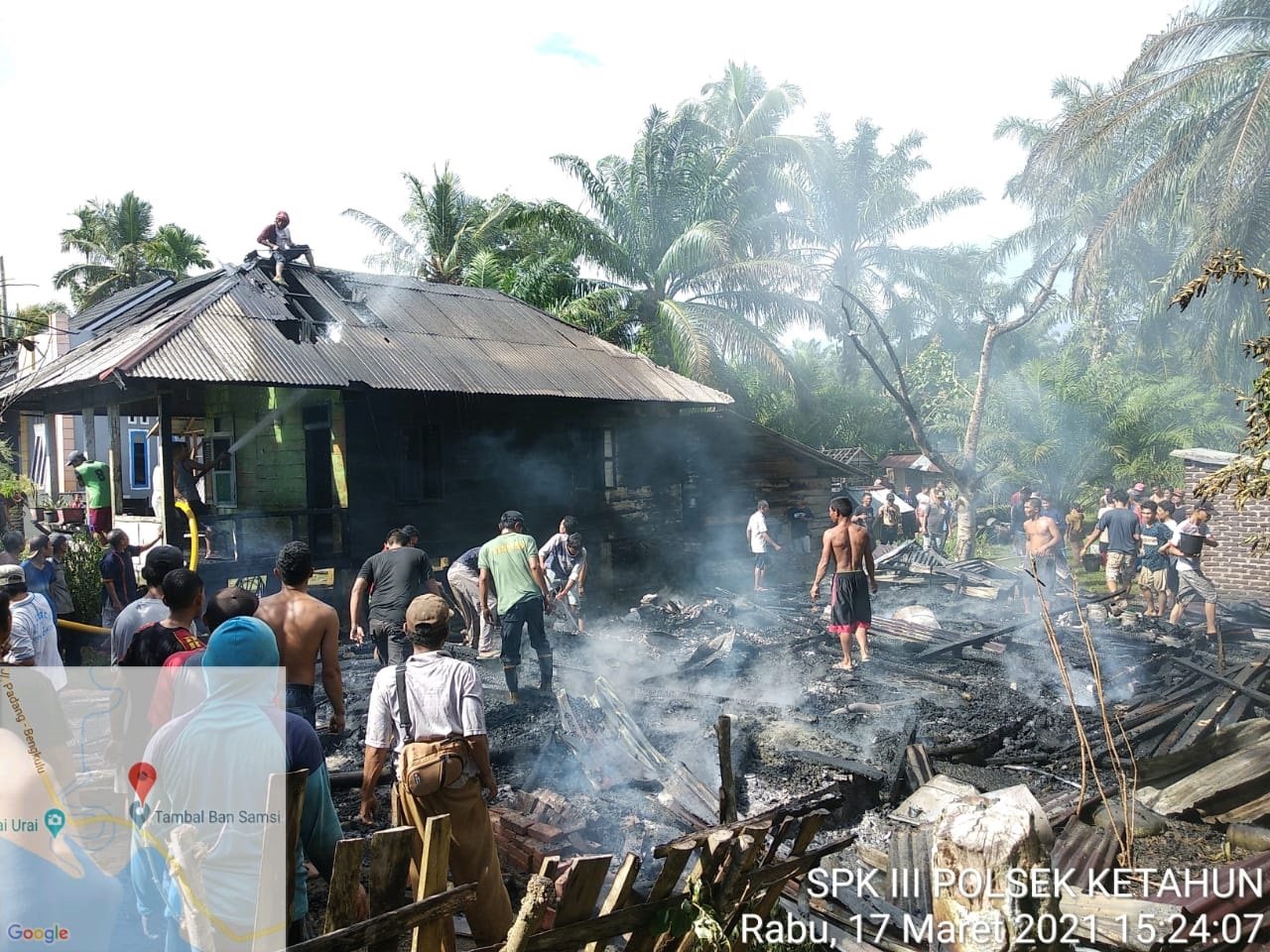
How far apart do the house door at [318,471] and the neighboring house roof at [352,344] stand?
127cm

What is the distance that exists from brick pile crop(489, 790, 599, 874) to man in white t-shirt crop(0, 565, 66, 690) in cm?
277

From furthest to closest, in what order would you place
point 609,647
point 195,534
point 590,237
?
point 590,237 → point 609,647 → point 195,534

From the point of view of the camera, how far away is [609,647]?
1128 centimetres

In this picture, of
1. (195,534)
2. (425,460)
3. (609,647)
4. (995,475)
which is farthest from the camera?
(995,475)

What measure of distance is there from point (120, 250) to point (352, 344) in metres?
27.1

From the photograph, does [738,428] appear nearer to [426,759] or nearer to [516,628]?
[516,628]

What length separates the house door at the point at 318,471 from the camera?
40.9 feet

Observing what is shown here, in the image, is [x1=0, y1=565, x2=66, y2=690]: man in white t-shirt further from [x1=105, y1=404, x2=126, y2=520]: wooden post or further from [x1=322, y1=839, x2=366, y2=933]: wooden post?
[x1=105, y1=404, x2=126, y2=520]: wooden post

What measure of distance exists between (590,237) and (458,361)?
10865 mm

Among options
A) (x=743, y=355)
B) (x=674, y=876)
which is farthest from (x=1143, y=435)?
(x=674, y=876)

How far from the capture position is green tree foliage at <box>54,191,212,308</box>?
31203 mm

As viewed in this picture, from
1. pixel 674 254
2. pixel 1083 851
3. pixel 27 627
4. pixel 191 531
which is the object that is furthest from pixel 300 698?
pixel 674 254

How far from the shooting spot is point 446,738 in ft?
12.3

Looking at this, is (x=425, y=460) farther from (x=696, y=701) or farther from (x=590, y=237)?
(x=590, y=237)
